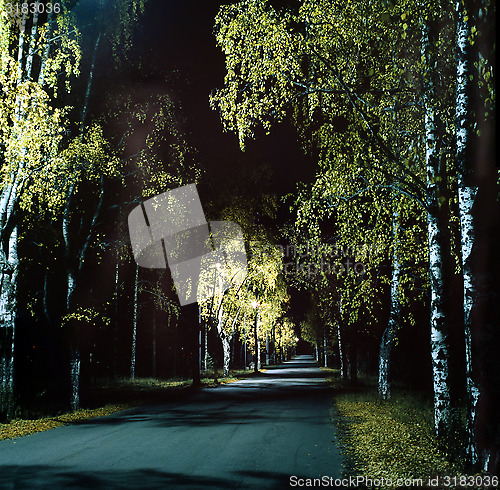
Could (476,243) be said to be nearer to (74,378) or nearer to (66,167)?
(66,167)

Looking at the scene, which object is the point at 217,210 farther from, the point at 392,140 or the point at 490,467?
the point at 490,467

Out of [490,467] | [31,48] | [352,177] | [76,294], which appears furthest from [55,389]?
[490,467]

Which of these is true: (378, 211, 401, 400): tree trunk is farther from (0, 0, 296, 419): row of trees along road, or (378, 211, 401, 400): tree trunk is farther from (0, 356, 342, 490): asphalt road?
(0, 0, 296, 419): row of trees along road

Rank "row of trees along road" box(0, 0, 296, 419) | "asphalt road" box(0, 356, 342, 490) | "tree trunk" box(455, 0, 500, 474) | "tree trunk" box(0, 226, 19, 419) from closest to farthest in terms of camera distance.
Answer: "tree trunk" box(455, 0, 500, 474) < "asphalt road" box(0, 356, 342, 490) < "row of trees along road" box(0, 0, 296, 419) < "tree trunk" box(0, 226, 19, 419)

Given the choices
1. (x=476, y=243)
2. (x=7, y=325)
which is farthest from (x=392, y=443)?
(x=7, y=325)

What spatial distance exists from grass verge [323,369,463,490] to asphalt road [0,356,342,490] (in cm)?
45

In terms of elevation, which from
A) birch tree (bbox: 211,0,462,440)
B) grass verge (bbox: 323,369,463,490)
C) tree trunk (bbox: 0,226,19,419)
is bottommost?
grass verge (bbox: 323,369,463,490)

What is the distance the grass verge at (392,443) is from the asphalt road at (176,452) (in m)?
0.45

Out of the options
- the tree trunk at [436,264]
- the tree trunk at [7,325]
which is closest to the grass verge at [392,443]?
the tree trunk at [436,264]

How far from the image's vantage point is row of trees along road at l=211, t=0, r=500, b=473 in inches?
271

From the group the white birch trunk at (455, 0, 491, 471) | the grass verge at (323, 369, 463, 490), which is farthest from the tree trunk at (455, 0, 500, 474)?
the grass verge at (323, 369, 463, 490)

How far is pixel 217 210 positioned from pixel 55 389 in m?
12.4

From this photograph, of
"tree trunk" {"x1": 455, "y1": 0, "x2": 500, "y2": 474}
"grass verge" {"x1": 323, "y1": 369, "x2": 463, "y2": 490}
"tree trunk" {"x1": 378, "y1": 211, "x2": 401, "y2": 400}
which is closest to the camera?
"tree trunk" {"x1": 455, "y1": 0, "x2": 500, "y2": 474}

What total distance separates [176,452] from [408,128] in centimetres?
904
